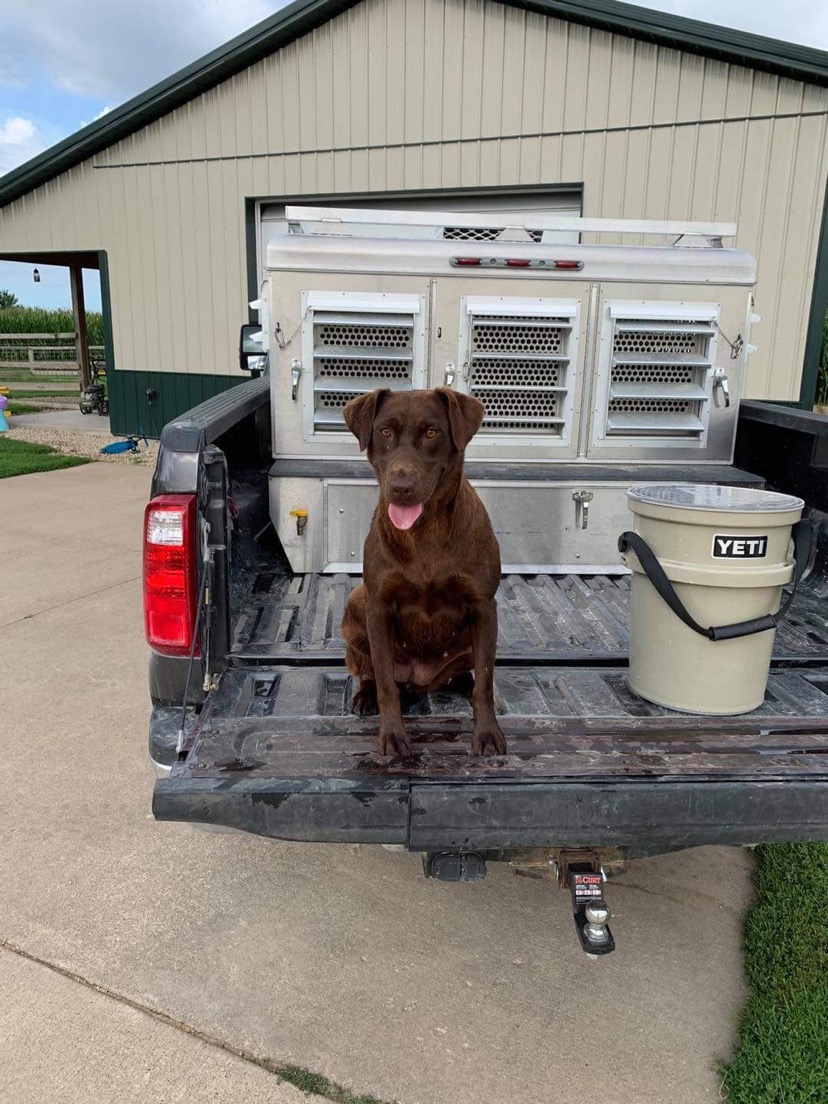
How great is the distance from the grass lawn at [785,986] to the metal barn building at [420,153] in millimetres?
6634

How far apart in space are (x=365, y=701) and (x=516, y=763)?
1.85 feet

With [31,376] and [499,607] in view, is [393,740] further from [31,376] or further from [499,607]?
[31,376]

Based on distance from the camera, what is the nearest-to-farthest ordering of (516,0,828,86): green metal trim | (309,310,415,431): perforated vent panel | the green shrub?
1. (309,310,415,431): perforated vent panel
2. (516,0,828,86): green metal trim
3. the green shrub

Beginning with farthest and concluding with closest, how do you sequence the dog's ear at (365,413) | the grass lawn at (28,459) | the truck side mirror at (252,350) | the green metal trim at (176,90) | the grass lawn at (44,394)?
the grass lawn at (44,394)
the grass lawn at (28,459)
the green metal trim at (176,90)
the truck side mirror at (252,350)
the dog's ear at (365,413)

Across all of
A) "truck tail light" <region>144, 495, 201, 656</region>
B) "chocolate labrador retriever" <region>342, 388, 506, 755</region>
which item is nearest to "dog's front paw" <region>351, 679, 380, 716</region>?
"chocolate labrador retriever" <region>342, 388, 506, 755</region>

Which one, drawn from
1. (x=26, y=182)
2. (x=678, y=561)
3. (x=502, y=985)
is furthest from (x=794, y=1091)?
(x=26, y=182)

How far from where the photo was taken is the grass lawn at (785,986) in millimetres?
2260

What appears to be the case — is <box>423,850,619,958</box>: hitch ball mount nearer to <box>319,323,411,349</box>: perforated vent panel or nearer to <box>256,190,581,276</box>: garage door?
<box>319,323,411,349</box>: perforated vent panel

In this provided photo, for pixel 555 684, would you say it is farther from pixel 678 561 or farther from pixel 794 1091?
pixel 794 1091

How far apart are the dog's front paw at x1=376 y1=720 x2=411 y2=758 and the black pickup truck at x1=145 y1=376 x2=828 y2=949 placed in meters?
0.04

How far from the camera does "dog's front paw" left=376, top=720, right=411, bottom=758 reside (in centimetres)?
236

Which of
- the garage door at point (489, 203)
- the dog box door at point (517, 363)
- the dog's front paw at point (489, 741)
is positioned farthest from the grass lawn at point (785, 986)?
the garage door at point (489, 203)

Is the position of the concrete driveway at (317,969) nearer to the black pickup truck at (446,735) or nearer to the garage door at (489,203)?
the black pickup truck at (446,735)

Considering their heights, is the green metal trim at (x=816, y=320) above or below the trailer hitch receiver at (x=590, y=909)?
above
